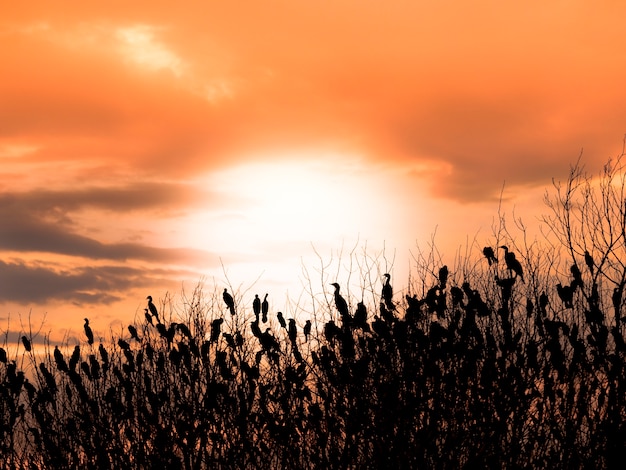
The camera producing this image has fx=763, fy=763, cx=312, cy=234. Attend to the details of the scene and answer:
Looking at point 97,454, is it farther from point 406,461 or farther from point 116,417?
point 406,461

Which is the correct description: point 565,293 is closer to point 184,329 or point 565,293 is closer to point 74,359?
point 184,329

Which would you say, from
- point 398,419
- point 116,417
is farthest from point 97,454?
point 398,419

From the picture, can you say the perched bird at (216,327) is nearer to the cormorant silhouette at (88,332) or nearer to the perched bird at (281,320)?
the perched bird at (281,320)

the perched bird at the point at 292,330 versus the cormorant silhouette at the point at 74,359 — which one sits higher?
the perched bird at the point at 292,330

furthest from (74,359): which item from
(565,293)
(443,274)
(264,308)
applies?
(565,293)

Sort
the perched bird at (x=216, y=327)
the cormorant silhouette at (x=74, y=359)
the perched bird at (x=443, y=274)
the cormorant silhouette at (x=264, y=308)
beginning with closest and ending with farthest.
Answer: the perched bird at (x=443, y=274), the perched bird at (x=216, y=327), the cormorant silhouette at (x=264, y=308), the cormorant silhouette at (x=74, y=359)

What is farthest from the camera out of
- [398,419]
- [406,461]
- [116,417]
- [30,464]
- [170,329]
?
[30,464]

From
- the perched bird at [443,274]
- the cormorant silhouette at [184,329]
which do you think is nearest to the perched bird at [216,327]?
the cormorant silhouette at [184,329]

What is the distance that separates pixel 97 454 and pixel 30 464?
1.38m

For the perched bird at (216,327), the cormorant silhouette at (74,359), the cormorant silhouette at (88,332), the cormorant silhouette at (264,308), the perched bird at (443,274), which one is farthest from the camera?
the cormorant silhouette at (88,332)

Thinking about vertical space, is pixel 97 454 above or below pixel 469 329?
below

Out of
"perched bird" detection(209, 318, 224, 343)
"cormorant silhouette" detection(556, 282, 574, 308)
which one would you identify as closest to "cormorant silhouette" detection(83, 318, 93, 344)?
"perched bird" detection(209, 318, 224, 343)

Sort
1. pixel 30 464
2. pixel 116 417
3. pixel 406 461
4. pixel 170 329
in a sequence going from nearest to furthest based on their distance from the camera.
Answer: pixel 406 461 < pixel 170 329 < pixel 116 417 < pixel 30 464

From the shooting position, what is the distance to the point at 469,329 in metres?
11.1
